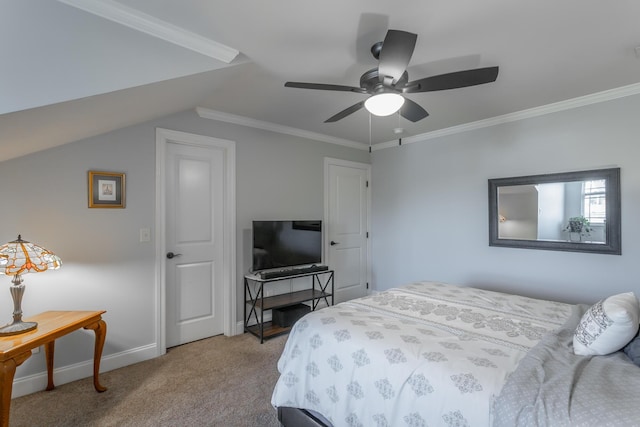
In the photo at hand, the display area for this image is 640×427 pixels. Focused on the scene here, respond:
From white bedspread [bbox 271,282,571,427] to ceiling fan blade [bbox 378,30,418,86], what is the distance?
142 centimetres

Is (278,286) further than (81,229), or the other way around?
(278,286)

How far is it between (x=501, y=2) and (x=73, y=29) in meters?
2.20

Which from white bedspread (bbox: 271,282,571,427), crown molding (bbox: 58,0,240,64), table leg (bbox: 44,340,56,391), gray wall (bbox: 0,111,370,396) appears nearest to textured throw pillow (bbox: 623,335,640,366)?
white bedspread (bbox: 271,282,571,427)

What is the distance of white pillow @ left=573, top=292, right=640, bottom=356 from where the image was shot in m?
1.30

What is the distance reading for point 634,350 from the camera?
50.9 inches

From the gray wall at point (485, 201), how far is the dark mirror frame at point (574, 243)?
0.18 feet

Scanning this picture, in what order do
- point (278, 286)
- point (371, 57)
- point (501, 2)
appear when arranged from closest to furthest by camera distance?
point (501, 2), point (371, 57), point (278, 286)

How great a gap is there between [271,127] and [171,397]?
9.22ft

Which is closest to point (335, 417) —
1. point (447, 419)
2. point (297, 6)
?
point (447, 419)

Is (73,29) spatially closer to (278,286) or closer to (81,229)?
(81,229)

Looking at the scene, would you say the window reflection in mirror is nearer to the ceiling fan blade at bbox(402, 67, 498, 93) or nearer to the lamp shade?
the ceiling fan blade at bbox(402, 67, 498, 93)

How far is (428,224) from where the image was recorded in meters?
4.04

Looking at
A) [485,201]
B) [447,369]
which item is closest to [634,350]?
[447,369]

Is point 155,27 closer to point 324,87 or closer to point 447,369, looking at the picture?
point 324,87
